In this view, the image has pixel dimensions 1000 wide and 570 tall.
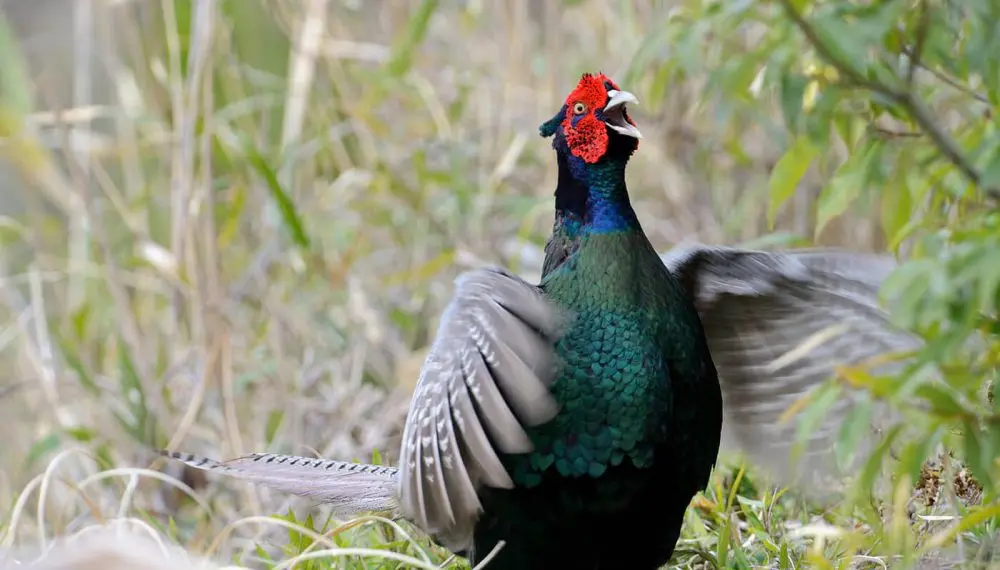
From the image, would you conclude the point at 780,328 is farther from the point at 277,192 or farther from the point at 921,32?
the point at 277,192

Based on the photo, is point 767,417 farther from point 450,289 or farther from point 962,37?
point 450,289

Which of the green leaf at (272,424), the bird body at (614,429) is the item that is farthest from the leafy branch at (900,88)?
the green leaf at (272,424)

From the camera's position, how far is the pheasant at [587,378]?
218 cm

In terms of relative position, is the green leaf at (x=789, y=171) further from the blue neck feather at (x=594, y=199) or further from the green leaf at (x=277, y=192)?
the green leaf at (x=277, y=192)

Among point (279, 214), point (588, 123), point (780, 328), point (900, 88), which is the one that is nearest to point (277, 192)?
point (279, 214)

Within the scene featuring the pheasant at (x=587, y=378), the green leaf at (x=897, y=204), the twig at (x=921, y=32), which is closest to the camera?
the twig at (x=921, y=32)

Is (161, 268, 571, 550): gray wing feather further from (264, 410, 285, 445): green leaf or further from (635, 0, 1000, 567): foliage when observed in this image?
(264, 410, 285, 445): green leaf

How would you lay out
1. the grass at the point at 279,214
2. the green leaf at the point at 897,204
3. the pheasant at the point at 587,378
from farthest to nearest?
the grass at the point at 279,214
the green leaf at the point at 897,204
the pheasant at the point at 587,378

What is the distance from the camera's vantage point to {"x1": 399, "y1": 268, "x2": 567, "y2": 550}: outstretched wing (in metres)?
2.11

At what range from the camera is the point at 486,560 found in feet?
7.75

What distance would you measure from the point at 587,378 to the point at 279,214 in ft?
6.03

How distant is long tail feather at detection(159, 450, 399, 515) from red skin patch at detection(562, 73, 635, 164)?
0.79 meters

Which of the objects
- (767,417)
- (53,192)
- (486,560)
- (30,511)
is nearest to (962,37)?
(767,417)

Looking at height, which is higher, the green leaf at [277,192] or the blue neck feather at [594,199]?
the blue neck feather at [594,199]
